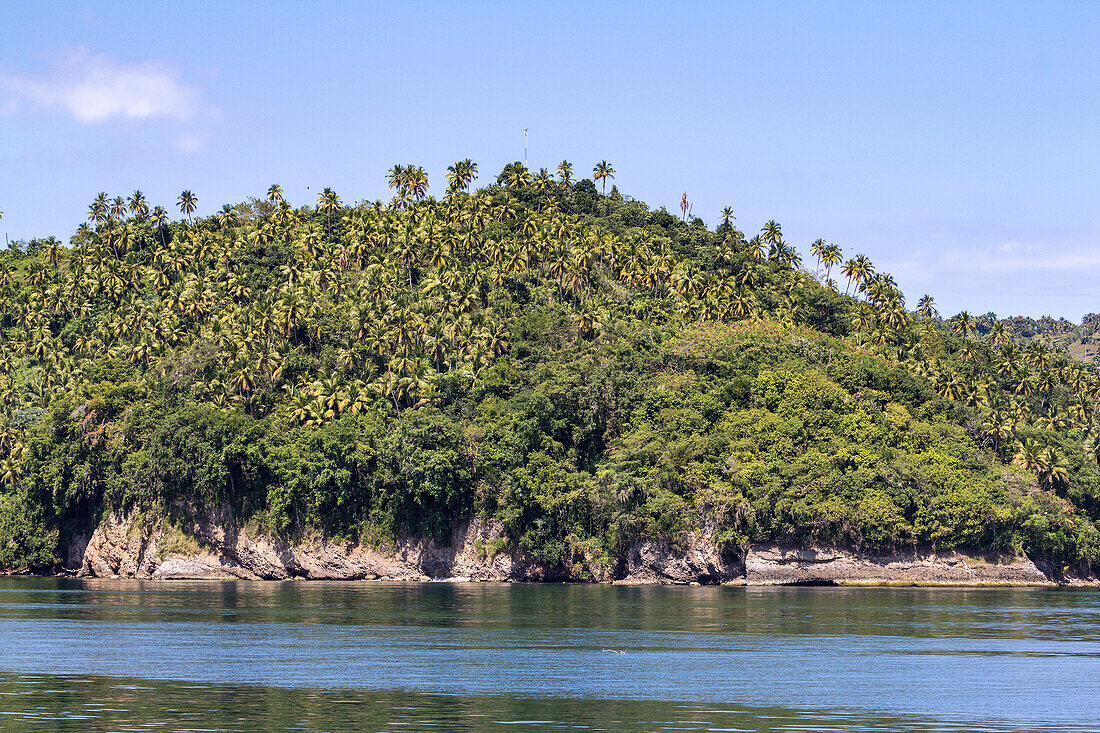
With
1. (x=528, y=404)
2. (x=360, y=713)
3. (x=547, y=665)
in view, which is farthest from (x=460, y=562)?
(x=360, y=713)

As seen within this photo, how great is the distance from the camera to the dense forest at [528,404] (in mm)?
111625

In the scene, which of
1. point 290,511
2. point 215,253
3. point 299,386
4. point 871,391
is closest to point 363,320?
point 299,386

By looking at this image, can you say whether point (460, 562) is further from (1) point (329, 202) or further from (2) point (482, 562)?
(1) point (329, 202)

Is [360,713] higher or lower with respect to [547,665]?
higher

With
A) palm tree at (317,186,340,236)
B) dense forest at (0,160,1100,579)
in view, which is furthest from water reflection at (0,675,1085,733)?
palm tree at (317,186,340,236)

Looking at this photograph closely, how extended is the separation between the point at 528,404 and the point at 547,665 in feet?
222

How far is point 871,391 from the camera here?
408ft

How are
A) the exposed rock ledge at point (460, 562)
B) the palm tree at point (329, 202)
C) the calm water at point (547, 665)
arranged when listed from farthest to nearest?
the palm tree at point (329, 202)
the exposed rock ledge at point (460, 562)
the calm water at point (547, 665)

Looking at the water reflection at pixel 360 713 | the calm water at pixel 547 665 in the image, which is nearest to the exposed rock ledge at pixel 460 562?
the calm water at pixel 547 665

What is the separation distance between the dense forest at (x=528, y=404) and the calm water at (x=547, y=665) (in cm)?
2057

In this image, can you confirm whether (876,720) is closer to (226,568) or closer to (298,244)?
(226,568)

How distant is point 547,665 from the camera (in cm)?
5250

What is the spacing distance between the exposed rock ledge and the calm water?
19.3 m

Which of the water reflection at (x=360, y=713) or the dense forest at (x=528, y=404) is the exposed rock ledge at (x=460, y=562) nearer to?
the dense forest at (x=528, y=404)
